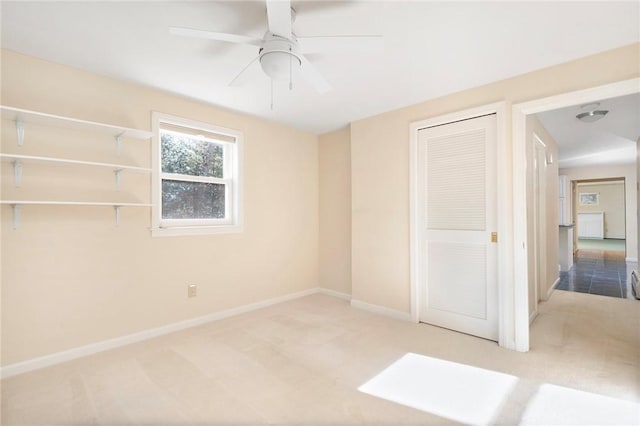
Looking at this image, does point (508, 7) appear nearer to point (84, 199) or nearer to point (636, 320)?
point (84, 199)

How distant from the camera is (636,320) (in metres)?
3.10

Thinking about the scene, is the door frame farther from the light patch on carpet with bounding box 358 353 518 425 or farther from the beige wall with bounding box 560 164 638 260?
the beige wall with bounding box 560 164 638 260

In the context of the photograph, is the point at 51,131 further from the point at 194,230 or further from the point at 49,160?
the point at 194,230

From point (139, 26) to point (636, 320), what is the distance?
17.2 ft

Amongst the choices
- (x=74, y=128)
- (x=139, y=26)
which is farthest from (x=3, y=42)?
(x=139, y=26)

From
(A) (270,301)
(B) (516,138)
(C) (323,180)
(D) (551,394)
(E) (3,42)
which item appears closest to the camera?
(D) (551,394)

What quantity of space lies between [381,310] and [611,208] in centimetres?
1326

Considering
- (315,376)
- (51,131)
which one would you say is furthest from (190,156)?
(315,376)

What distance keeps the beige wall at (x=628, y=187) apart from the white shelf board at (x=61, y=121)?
9.19 m

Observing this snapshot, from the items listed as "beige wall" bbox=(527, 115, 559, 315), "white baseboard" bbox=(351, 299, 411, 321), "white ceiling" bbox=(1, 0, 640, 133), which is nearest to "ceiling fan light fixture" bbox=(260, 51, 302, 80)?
"white ceiling" bbox=(1, 0, 640, 133)

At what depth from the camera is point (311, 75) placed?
198 centimetres

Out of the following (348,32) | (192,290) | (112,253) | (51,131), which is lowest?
(192,290)

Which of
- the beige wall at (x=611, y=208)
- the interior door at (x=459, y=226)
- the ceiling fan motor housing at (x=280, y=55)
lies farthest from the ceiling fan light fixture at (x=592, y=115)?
the beige wall at (x=611, y=208)

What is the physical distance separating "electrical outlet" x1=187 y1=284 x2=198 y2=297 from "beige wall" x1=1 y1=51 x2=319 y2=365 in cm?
4
